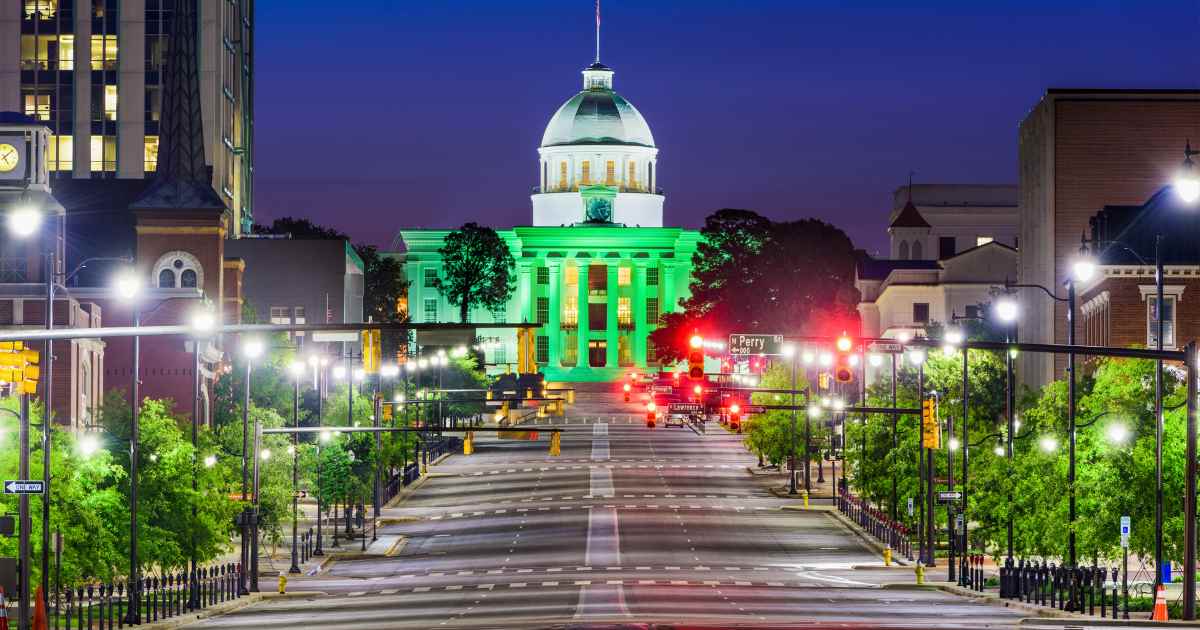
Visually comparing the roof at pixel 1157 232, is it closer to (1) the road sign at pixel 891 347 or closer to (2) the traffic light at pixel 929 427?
(1) the road sign at pixel 891 347

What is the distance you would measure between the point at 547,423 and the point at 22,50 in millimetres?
50312

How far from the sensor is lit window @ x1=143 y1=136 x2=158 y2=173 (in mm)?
180000

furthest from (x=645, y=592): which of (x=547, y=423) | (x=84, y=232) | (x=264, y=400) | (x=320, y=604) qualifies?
(x=547, y=423)

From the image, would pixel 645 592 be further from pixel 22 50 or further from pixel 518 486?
pixel 22 50

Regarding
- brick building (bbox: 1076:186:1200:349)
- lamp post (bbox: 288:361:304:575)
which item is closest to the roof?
brick building (bbox: 1076:186:1200:349)

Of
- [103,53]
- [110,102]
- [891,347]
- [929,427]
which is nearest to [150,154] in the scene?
[110,102]

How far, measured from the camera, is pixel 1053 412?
224 ft

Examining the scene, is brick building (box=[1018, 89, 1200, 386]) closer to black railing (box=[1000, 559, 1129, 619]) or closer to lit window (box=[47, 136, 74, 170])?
black railing (box=[1000, 559, 1129, 619])

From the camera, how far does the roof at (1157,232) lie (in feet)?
326

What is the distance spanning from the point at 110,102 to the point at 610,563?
11071 cm

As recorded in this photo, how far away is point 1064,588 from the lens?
62.0 meters

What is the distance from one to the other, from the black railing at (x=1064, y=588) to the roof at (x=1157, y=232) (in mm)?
33318

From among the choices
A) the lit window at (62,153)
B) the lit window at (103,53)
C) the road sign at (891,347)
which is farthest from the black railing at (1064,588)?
the lit window at (103,53)

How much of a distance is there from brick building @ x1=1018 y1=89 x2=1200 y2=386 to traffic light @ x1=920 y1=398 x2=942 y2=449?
4139 centimetres
